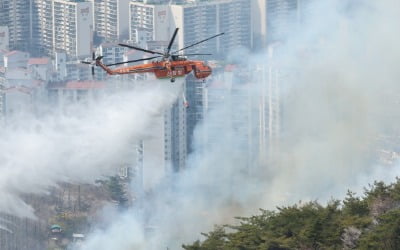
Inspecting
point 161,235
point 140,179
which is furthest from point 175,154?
point 161,235

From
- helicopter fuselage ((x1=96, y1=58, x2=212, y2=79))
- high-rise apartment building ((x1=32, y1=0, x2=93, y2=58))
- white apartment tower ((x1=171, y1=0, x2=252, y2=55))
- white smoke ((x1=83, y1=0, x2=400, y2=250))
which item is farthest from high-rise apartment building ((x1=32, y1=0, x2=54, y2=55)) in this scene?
helicopter fuselage ((x1=96, y1=58, x2=212, y2=79))

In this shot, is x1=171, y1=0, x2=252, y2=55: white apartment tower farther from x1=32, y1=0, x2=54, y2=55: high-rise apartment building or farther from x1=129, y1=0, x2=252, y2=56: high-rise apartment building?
x1=32, y1=0, x2=54, y2=55: high-rise apartment building

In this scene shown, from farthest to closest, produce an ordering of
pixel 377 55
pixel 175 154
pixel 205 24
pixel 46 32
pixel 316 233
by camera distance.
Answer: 1. pixel 46 32
2. pixel 205 24
3. pixel 175 154
4. pixel 377 55
5. pixel 316 233

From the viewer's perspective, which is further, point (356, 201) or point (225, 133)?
point (225, 133)

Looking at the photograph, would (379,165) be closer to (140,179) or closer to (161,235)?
(161,235)

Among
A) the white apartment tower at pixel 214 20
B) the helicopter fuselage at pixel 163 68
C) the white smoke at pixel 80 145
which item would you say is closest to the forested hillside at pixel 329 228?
the helicopter fuselage at pixel 163 68

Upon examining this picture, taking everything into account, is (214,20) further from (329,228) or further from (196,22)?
(329,228)

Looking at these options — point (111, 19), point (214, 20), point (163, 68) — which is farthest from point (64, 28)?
point (163, 68)
